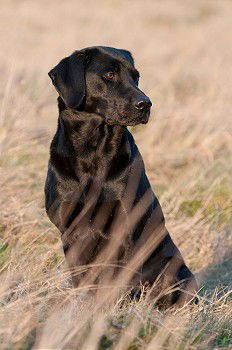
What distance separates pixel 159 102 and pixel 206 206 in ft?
9.83

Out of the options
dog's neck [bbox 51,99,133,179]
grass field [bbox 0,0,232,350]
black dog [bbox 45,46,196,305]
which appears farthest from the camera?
dog's neck [bbox 51,99,133,179]

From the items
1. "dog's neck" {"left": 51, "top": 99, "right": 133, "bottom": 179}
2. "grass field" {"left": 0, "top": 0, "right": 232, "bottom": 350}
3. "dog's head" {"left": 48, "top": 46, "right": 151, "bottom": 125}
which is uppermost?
"dog's head" {"left": 48, "top": 46, "right": 151, "bottom": 125}

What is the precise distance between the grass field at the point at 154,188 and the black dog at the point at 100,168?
285 millimetres

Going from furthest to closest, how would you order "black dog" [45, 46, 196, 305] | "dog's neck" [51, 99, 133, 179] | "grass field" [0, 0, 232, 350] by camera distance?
"dog's neck" [51, 99, 133, 179]
"black dog" [45, 46, 196, 305]
"grass field" [0, 0, 232, 350]

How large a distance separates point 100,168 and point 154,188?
2.56 meters

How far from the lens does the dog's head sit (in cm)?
398

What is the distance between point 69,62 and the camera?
404cm

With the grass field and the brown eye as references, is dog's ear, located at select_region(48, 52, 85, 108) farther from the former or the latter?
Answer: the grass field

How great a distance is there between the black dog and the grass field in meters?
0.28

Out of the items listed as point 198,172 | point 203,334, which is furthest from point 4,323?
point 198,172

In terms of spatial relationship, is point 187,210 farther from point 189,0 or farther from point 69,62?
point 189,0

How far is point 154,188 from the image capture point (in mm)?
6523

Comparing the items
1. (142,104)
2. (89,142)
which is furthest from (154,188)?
(142,104)

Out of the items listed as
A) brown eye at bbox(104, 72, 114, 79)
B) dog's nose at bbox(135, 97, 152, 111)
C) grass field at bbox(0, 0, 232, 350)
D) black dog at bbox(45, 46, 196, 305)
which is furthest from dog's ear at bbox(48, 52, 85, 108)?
grass field at bbox(0, 0, 232, 350)
